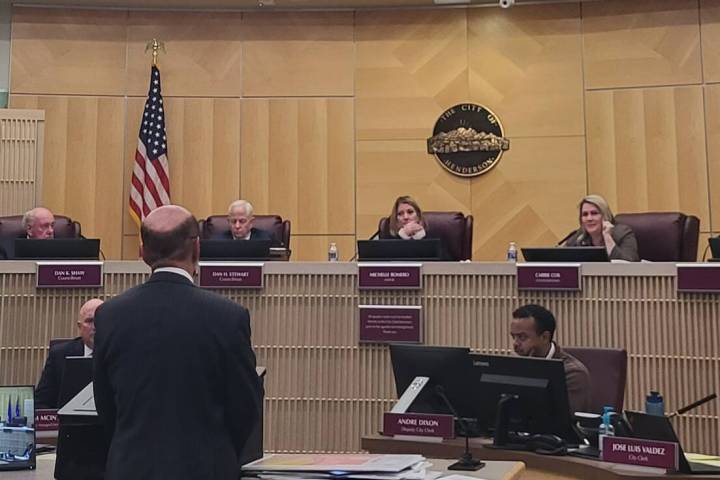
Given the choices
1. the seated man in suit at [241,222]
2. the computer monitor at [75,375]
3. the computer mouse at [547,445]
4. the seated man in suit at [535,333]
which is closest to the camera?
the computer mouse at [547,445]

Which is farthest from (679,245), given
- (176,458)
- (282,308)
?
(176,458)

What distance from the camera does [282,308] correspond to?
4.26 metres

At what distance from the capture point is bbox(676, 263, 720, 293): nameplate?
12.5ft

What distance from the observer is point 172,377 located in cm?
172

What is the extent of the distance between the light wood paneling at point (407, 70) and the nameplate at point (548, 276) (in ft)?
10.2

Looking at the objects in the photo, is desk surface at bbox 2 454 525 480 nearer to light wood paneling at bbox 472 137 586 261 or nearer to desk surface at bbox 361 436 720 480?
desk surface at bbox 361 436 720 480

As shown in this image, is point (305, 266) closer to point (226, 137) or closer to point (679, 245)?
point (679, 245)

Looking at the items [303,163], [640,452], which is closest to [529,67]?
[303,163]

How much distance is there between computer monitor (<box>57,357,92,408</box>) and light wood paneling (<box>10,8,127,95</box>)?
4649 mm

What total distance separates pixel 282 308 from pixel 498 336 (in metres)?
1.21

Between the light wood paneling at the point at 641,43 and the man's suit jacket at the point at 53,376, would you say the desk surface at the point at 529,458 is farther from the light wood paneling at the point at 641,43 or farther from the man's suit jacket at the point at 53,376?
the light wood paneling at the point at 641,43

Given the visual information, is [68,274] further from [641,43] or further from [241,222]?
[641,43]

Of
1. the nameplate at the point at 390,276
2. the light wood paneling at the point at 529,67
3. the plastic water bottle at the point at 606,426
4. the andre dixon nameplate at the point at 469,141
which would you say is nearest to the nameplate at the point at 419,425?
the plastic water bottle at the point at 606,426

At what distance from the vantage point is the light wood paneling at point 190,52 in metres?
7.03
